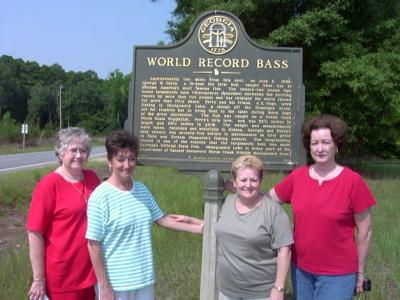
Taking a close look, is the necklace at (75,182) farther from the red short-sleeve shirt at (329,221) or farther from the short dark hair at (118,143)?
the red short-sleeve shirt at (329,221)

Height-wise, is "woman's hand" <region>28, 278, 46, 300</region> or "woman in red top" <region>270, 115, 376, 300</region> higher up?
"woman in red top" <region>270, 115, 376, 300</region>

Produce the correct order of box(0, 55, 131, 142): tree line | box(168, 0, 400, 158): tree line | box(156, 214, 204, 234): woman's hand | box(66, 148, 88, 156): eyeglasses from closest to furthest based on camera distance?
box(66, 148, 88, 156): eyeglasses, box(156, 214, 204, 234): woman's hand, box(168, 0, 400, 158): tree line, box(0, 55, 131, 142): tree line

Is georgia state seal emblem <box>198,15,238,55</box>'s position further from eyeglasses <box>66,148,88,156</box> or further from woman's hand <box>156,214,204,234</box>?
eyeglasses <box>66,148,88,156</box>

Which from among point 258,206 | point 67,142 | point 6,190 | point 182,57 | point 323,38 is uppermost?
point 323,38

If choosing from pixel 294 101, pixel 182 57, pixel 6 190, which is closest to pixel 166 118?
pixel 182 57

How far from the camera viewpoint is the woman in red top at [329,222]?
349cm

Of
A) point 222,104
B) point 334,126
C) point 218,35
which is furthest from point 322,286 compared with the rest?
point 218,35

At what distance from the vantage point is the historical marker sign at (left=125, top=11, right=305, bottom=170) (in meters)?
4.91

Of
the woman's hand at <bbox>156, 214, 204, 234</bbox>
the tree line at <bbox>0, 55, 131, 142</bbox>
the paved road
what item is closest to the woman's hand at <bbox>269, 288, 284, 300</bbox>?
the woman's hand at <bbox>156, 214, 204, 234</bbox>

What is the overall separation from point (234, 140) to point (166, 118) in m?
0.68

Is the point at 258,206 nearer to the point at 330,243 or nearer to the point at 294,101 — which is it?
the point at 330,243

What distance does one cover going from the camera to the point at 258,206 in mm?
3555

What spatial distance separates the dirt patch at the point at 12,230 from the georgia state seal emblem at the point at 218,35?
4.80m

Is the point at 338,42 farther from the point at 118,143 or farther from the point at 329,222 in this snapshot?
the point at 118,143
